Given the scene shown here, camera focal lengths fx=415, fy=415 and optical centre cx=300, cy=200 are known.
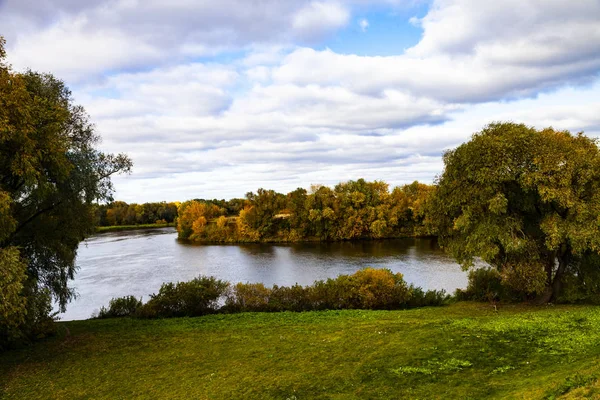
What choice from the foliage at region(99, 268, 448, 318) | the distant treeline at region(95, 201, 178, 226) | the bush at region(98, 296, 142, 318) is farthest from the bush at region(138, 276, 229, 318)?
the distant treeline at region(95, 201, 178, 226)

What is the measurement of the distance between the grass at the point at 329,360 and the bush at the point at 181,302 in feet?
13.8

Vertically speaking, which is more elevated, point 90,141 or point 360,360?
point 90,141

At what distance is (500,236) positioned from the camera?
22.9 meters

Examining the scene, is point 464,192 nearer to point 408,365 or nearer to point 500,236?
point 500,236

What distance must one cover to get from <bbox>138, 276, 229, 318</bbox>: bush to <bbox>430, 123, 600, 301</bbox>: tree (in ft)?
54.3

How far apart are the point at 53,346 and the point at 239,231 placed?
75.2 metres

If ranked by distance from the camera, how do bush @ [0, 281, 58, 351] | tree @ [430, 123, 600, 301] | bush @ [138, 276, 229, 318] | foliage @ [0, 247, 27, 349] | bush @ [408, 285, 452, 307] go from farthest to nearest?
bush @ [408, 285, 452, 307], bush @ [138, 276, 229, 318], tree @ [430, 123, 600, 301], bush @ [0, 281, 58, 351], foliage @ [0, 247, 27, 349]

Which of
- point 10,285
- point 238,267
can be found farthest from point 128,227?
point 10,285

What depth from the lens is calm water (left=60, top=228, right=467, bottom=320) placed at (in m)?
42.0

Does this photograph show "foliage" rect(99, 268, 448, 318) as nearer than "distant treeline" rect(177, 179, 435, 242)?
Yes

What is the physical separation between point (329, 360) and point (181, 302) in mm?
15353

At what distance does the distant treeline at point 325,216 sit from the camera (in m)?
90.3

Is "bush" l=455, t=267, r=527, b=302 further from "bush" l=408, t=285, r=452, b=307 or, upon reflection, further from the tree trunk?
"bush" l=408, t=285, r=452, b=307

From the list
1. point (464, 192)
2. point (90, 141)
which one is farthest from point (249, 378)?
point (464, 192)
